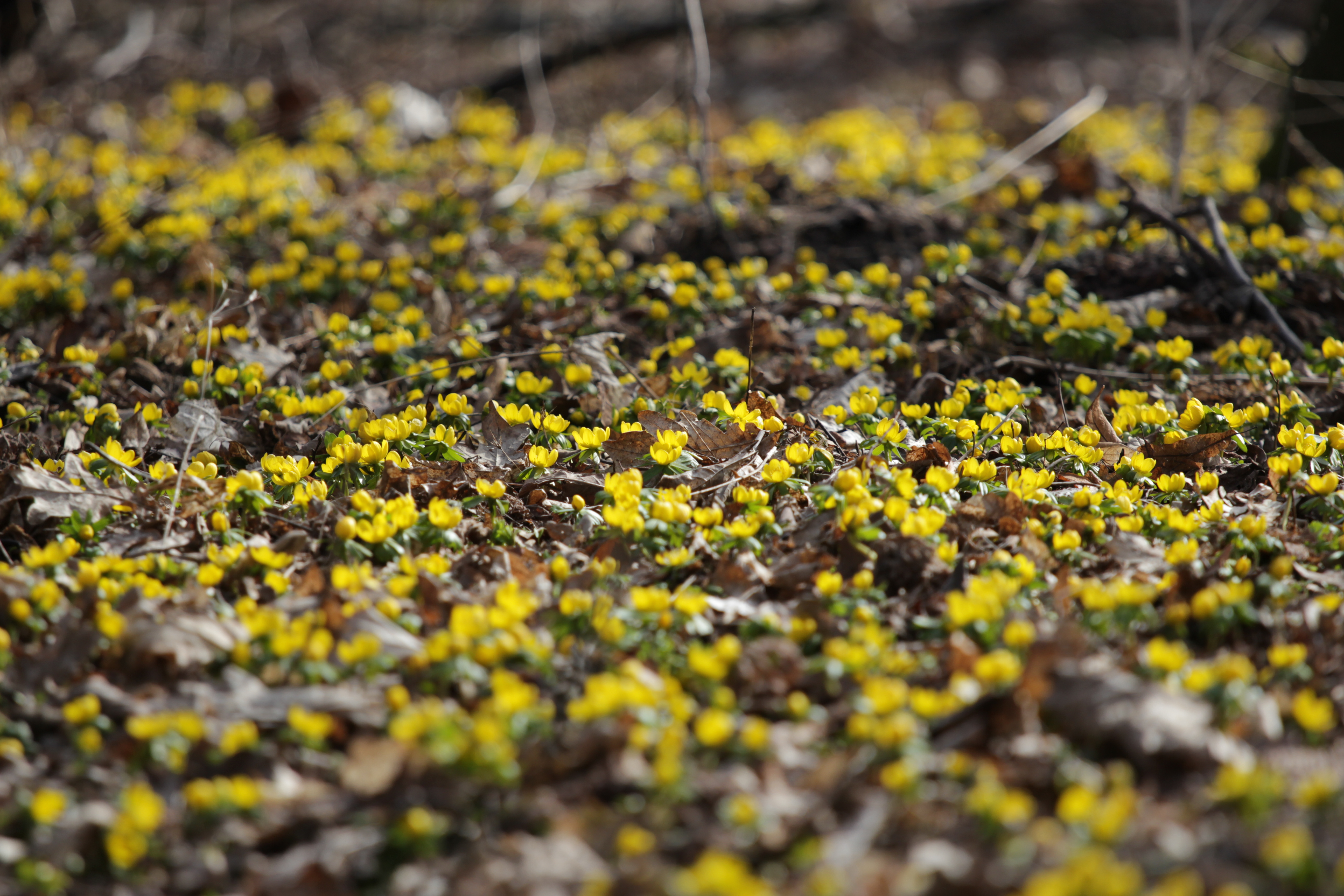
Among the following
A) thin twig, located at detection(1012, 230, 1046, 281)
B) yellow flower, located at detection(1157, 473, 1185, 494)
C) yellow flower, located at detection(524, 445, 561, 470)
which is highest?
yellow flower, located at detection(524, 445, 561, 470)

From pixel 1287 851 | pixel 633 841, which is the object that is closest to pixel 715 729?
pixel 633 841

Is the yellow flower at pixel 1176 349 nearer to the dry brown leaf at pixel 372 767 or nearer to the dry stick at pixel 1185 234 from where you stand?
the dry stick at pixel 1185 234

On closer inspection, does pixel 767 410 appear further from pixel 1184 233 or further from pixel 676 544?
pixel 1184 233

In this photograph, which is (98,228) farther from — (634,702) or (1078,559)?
(1078,559)

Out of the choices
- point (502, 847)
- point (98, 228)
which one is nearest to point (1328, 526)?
point (502, 847)

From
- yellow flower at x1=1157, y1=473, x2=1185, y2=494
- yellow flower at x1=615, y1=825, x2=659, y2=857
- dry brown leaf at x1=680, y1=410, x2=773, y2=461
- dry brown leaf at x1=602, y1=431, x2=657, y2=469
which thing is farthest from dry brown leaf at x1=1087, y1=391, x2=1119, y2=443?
yellow flower at x1=615, y1=825, x2=659, y2=857

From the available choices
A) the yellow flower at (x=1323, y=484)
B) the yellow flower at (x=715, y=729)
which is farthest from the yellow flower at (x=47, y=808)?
the yellow flower at (x=1323, y=484)

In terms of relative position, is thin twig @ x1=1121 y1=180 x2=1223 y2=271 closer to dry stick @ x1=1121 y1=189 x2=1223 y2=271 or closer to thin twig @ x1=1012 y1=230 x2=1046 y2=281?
dry stick @ x1=1121 y1=189 x2=1223 y2=271

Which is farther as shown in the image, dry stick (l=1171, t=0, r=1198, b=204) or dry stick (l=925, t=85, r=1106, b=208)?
dry stick (l=925, t=85, r=1106, b=208)
